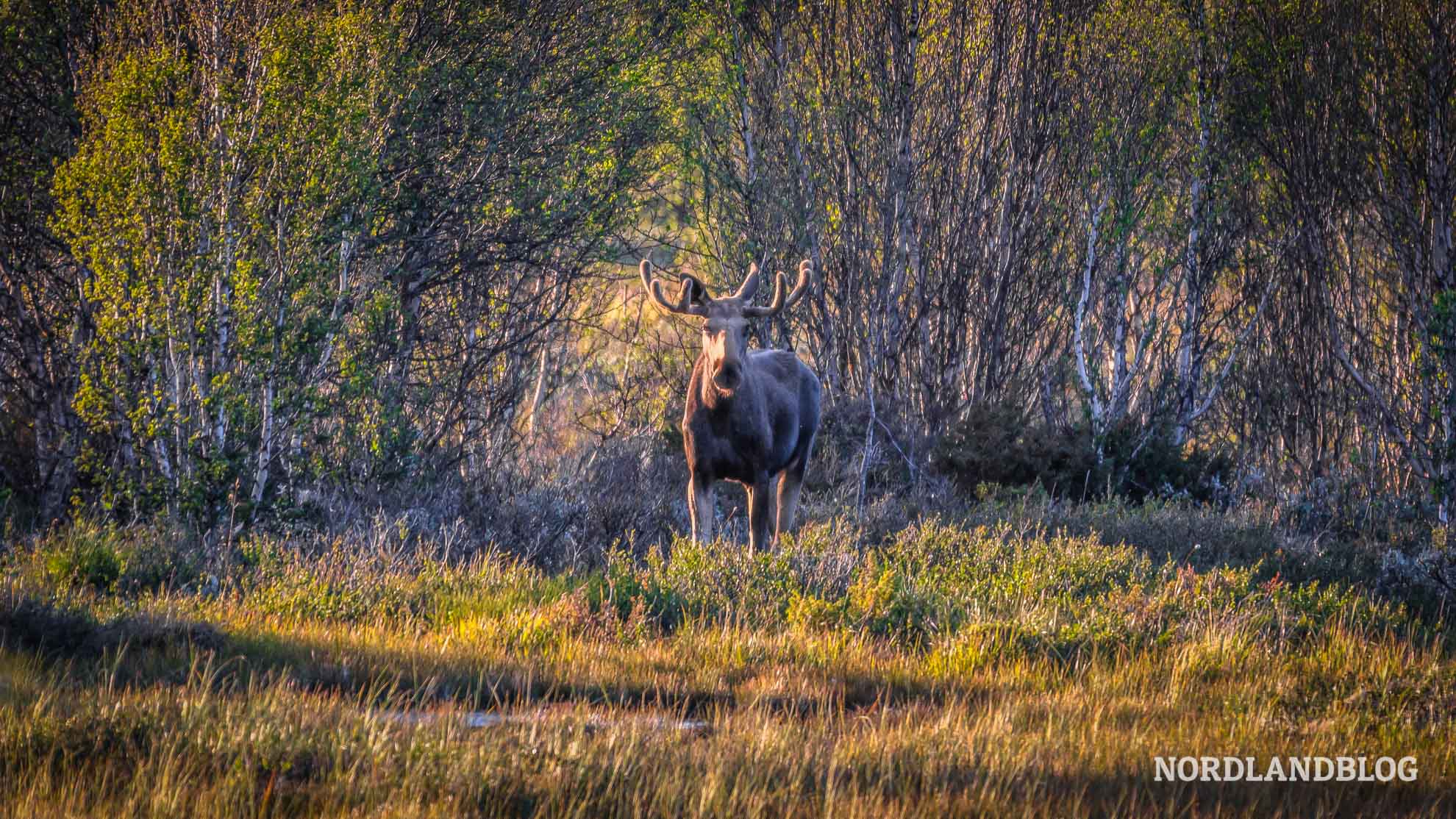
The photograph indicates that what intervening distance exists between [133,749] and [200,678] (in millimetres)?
922

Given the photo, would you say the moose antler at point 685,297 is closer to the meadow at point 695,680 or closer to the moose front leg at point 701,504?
the moose front leg at point 701,504

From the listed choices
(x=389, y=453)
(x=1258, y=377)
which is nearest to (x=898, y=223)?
(x=1258, y=377)

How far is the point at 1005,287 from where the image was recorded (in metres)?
14.9

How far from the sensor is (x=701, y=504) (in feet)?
32.0

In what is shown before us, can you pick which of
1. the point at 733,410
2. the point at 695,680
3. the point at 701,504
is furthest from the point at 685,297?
the point at 695,680

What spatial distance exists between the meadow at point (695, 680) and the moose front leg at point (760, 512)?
0.86 meters

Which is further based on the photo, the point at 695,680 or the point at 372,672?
the point at 695,680

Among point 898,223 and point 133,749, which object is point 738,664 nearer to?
point 133,749

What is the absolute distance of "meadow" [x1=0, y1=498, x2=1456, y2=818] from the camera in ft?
13.5

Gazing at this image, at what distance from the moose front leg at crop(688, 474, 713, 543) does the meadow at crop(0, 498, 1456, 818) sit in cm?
107

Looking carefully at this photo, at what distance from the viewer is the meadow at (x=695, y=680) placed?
13.5ft

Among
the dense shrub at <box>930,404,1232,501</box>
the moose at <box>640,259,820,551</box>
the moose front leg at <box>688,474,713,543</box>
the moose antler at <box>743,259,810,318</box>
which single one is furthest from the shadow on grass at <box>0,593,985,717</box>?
the dense shrub at <box>930,404,1232,501</box>

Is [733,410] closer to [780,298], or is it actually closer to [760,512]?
[760,512]

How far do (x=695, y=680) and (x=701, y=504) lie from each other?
3.97 m
